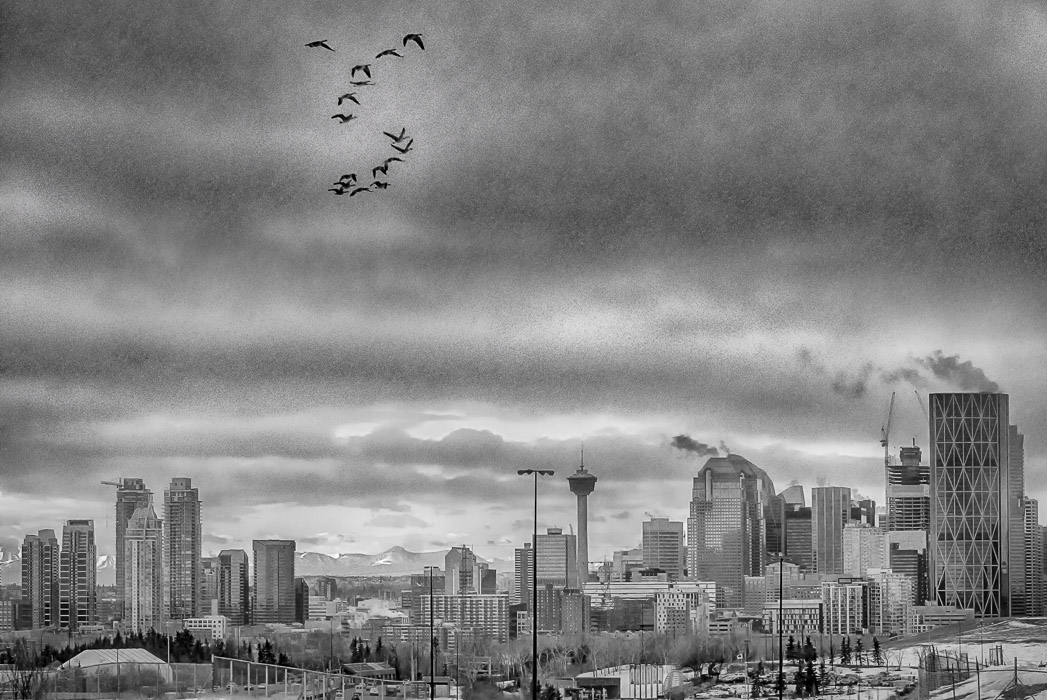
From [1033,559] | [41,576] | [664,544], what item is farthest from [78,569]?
[1033,559]

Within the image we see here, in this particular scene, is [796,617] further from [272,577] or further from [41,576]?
[41,576]

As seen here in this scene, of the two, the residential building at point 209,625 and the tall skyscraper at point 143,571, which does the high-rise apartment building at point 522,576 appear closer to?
the residential building at point 209,625

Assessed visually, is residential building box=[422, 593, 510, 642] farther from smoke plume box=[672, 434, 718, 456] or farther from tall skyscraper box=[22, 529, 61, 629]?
tall skyscraper box=[22, 529, 61, 629]

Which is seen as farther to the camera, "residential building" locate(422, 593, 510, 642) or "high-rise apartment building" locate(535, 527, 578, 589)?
"high-rise apartment building" locate(535, 527, 578, 589)

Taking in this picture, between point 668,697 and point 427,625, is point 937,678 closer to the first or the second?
point 668,697

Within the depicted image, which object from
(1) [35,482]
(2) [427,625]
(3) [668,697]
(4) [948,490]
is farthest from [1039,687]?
(1) [35,482]

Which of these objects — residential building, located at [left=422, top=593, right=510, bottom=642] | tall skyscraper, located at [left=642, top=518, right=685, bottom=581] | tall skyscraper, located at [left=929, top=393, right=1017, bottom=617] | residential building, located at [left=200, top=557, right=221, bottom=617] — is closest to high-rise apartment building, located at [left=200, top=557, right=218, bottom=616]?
residential building, located at [left=200, top=557, right=221, bottom=617]
